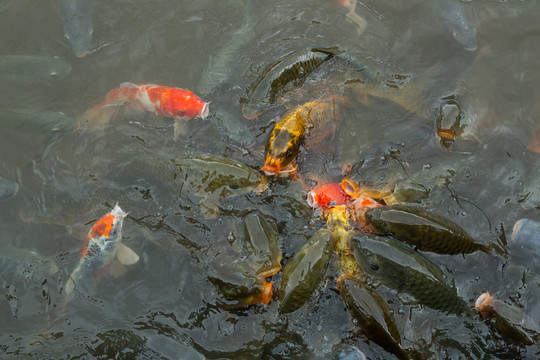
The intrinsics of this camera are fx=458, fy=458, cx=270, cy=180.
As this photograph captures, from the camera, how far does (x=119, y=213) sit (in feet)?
13.8

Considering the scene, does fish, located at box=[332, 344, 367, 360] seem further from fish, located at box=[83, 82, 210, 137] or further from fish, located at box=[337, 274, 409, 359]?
fish, located at box=[83, 82, 210, 137]

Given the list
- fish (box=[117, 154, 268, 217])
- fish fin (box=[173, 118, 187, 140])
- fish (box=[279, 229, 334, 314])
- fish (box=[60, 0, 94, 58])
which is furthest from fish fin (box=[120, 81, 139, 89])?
fish (box=[279, 229, 334, 314])

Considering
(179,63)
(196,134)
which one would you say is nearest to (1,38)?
(179,63)

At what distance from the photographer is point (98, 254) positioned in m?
4.05

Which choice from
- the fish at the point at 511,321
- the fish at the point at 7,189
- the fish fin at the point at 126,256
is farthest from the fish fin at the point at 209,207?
the fish at the point at 511,321

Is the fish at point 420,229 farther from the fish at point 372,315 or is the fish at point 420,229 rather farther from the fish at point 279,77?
the fish at point 279,77

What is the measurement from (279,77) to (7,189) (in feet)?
9.57

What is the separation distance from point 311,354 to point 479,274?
1.58 metres

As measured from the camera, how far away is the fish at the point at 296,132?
13.8ft

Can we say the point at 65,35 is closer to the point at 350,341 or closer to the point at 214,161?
the point at 214,161

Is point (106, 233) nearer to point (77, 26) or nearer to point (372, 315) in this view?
point (372, 315)

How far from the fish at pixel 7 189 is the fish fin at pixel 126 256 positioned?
134 centimetres

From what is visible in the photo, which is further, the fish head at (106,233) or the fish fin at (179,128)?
the fish fin at (179,128)

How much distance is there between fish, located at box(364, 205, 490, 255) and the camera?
3621 millimetres
